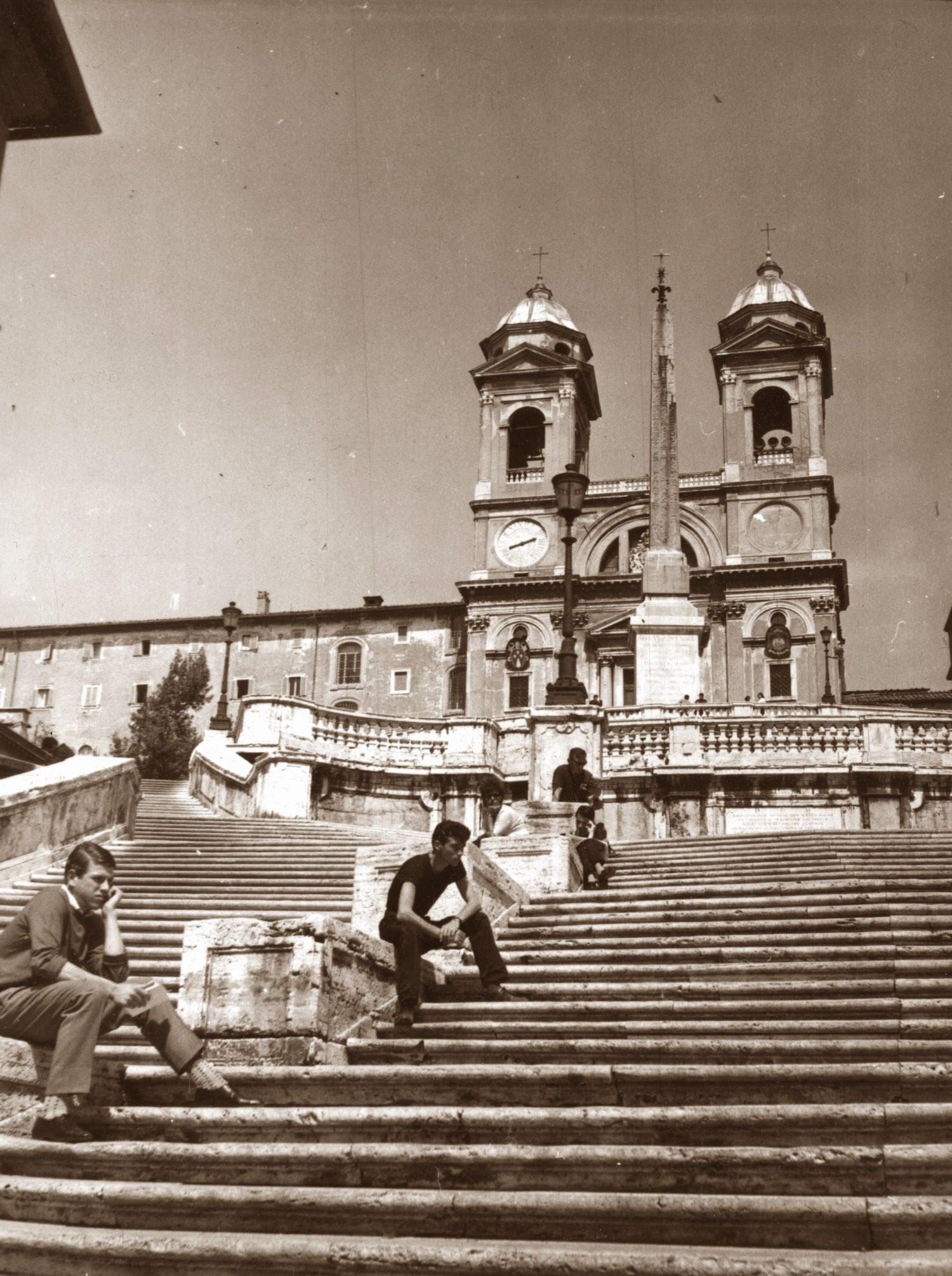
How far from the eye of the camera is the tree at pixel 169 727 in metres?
47.0

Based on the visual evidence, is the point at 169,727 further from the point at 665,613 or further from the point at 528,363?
the point at 665,613

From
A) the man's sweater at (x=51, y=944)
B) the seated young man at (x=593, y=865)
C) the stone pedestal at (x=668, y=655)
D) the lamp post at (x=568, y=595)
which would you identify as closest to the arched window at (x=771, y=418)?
the stone pedestal at (x=668, y=655)

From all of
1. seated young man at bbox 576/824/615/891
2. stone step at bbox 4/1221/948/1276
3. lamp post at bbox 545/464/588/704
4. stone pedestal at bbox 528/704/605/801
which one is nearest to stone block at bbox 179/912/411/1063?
stone step at bbox 4/1221/948/1276

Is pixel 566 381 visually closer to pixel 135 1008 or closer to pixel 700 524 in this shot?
pixel 700 524

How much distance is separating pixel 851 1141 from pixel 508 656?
4683 centimetres

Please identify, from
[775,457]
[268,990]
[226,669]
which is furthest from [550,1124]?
[775,457]

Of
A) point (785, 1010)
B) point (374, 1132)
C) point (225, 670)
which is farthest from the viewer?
point (225, 670)

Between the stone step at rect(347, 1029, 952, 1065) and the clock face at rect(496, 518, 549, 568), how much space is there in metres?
47.1

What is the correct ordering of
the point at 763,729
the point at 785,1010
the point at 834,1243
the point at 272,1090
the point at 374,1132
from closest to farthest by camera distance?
the point at 834,1243 < the point at 374,1132 < the point at 272,1090 < the point at 785,1010 < the point at 763,729

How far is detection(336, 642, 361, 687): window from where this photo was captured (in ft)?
200

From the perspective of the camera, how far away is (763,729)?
76.2 ft

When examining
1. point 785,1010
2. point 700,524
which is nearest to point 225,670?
point 785,1010

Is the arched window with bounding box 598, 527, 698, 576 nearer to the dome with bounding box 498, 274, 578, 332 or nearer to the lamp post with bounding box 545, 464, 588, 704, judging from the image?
the dome with bounding box 498, 274, 578, 332

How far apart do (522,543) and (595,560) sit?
3193 mm
